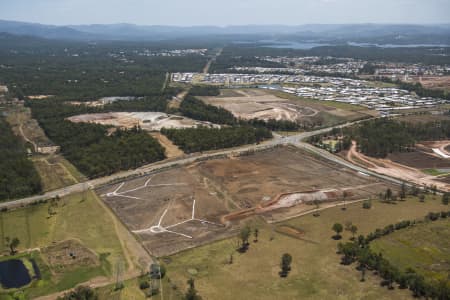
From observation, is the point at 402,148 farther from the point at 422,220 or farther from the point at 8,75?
the point at 8,75

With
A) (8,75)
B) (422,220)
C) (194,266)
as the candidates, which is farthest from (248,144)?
(8,75)

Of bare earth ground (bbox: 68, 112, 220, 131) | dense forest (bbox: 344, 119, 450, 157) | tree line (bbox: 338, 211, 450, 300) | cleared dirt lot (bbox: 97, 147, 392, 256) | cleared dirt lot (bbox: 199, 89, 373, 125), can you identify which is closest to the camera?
tree line (bbox: 338, 211, 450, 300)

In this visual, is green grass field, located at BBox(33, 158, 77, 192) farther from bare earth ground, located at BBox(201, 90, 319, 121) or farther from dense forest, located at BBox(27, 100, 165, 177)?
bare earth ground, located at BBox(201, 90, 319, 121)

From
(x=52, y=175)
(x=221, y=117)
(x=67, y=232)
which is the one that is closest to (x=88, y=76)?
(x=221, y=117)

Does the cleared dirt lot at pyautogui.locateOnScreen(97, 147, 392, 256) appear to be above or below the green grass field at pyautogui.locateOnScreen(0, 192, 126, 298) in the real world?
above

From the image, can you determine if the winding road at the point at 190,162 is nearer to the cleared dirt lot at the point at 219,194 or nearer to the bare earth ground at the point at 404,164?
the bare earth ground at the point at 404,164

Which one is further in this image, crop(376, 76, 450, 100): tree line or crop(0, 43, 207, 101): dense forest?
crop(0, 43, 207, 101): dense forest

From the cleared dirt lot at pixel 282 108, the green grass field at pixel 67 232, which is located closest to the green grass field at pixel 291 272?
the green grass field at pixel 67 232

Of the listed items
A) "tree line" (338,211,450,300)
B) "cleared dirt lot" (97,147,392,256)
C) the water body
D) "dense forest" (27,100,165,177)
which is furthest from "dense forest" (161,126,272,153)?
the water body
